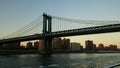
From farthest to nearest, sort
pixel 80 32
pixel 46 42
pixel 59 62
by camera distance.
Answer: pixel 46 42 → pixel 80 32 → pixel 59 62

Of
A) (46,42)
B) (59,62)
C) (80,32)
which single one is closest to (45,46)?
(46,42)

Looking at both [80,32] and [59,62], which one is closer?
[59,62]

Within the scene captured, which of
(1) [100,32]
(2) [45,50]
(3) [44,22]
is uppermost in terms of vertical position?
(3) [44,22]

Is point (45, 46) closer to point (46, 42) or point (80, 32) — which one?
point (46, 42)

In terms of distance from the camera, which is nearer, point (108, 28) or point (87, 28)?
point (108, 28)

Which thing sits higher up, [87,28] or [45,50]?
[87,28]

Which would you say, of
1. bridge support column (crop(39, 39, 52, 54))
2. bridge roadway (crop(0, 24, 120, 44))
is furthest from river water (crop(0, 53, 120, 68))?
bridge support column (crop(39, 39, 52, 54))

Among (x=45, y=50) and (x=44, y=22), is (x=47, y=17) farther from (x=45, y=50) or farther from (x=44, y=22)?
(x=45, y=50)

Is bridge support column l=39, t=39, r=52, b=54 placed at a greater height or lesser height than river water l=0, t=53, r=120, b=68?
greater

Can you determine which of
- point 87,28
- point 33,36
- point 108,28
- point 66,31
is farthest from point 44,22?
point 108,28

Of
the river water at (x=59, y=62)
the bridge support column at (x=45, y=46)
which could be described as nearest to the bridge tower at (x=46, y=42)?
the bridge support column at (x=45, y=46)

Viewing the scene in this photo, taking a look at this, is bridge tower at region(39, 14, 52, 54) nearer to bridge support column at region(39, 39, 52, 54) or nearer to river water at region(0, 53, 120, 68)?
bridge support column at region(39, 39, 52, 54)
